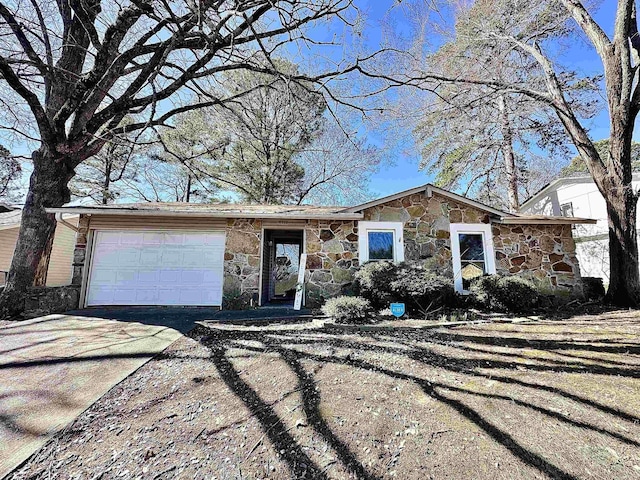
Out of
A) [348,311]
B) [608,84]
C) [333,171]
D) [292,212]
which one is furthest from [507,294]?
[333,171]

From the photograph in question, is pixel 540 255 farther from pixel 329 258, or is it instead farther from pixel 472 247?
pixel 329 258

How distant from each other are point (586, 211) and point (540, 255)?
7034 mm

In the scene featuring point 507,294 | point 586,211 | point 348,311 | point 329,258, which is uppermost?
point 586,211

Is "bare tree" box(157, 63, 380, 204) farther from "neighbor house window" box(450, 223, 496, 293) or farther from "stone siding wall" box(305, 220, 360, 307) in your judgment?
"neighbor house window" box(450, 223, 496, 293)

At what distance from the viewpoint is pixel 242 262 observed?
7473 mm

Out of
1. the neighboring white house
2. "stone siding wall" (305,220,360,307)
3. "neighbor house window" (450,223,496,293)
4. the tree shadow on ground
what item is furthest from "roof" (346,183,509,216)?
the neighboring white house

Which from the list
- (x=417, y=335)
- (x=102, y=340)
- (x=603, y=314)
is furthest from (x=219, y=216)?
(x=603, y=314)

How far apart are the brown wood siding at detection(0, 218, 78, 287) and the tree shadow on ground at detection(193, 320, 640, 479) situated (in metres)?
12.2

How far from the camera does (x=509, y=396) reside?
8.27ft

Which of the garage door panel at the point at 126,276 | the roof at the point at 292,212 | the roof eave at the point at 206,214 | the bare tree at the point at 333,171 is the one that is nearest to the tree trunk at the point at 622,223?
the roof at the point at 292,212

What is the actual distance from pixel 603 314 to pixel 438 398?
5.88m

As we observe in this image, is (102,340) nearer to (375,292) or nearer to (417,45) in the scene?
(375,292)

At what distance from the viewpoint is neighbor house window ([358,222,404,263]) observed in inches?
302

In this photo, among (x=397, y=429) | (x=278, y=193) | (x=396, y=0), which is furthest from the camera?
(x=278, y=193)
